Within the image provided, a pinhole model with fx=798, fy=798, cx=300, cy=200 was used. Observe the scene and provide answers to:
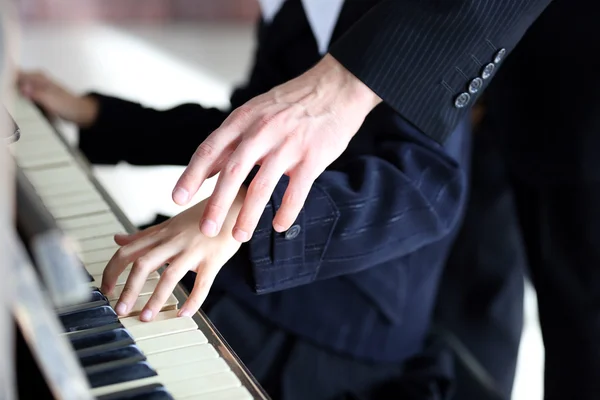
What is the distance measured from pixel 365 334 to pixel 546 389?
38 centimetres

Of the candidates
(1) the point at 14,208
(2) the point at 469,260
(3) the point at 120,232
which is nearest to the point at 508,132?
(2) the point at 469,260

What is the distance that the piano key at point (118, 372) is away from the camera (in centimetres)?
45

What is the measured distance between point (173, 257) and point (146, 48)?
14.2ft

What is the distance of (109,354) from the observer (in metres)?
0.48

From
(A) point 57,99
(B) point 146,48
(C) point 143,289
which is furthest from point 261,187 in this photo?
(B) point 146,48

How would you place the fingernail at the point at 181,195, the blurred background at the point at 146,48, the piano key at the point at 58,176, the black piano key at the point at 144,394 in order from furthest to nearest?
1. the blurred background at the point at 146,48
2. the piano key at the point at 58,176
3. the fingernail at the point at 181,195
4. the black piano key at the point at 144,394

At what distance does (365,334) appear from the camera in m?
0.81

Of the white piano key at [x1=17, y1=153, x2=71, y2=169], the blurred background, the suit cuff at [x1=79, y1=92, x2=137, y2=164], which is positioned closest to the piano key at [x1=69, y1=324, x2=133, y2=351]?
the white piano key at [x1=17, y1=153, x2=71, y2=169]

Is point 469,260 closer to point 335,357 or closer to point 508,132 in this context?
point 508,132

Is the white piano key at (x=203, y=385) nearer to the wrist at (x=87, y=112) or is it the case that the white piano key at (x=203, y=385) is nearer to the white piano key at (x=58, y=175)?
the white piano key at (x=58, y=175)

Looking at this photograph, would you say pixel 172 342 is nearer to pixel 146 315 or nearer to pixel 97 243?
pixel 146 315

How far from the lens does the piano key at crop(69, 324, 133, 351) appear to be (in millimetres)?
485

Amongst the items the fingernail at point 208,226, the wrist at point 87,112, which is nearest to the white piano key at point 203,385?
the fingernail at point 208,226

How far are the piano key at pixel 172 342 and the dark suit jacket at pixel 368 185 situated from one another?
0.35ft
